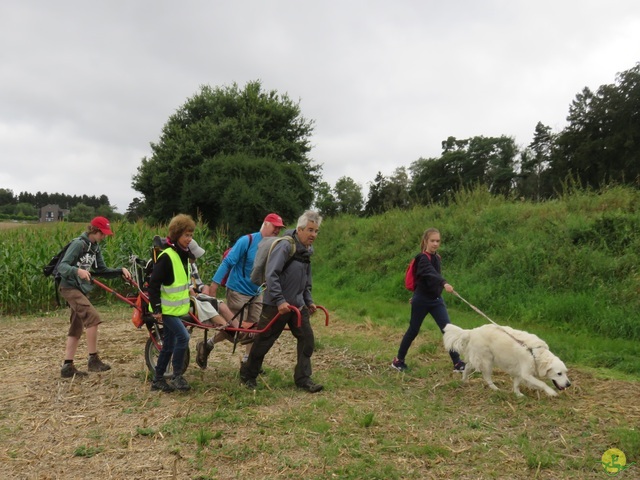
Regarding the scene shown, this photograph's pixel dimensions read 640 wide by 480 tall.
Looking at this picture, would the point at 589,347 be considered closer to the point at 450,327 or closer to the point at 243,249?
the point at 450,327

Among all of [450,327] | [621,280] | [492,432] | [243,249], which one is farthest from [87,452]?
[621,280]

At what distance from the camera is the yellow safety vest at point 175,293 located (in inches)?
211

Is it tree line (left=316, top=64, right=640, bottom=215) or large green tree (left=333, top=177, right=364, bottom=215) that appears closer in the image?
tree line (left=316, top=64, right=640, bottom=215)

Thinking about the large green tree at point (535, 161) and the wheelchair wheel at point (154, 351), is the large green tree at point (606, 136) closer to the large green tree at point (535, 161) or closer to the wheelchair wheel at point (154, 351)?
the large green tree at point (535, 161)

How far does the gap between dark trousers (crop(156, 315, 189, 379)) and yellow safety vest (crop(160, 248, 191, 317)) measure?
0.09m

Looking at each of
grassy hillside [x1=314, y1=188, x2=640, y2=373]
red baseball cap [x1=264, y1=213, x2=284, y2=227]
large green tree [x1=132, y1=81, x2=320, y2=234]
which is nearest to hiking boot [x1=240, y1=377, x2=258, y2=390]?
red baseball cap [x1=264, y1=213, x2=284, y2=227]

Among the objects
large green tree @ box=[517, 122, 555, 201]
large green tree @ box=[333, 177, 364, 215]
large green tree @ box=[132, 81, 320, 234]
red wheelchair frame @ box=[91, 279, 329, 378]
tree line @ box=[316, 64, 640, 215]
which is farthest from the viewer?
large green tree @ box=[333, 177, 364, 215]

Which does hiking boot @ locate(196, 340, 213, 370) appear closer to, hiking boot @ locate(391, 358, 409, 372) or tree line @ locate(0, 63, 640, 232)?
hiking boot @ locate(391, 358, 409, 372)

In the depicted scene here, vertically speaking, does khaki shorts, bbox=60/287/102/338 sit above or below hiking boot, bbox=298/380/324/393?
above

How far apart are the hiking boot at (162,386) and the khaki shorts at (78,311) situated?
1286mm

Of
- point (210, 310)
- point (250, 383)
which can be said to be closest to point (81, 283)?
point (210, 310)

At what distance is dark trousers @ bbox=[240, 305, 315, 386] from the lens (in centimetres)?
557

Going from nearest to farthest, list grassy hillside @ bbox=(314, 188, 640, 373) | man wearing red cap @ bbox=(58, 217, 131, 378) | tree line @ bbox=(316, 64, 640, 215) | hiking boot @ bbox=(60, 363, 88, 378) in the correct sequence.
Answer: man wearing red cap @ bbox=(58, 217, 131, 378) < hiking boot @ bbox=(60, 363, 88, 378) < grassy hillside @ bbox=(314, 188, 640, 373) < tree line @ bbox=(316, 64, 640, 215)

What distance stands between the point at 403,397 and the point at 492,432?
124 centimetres
